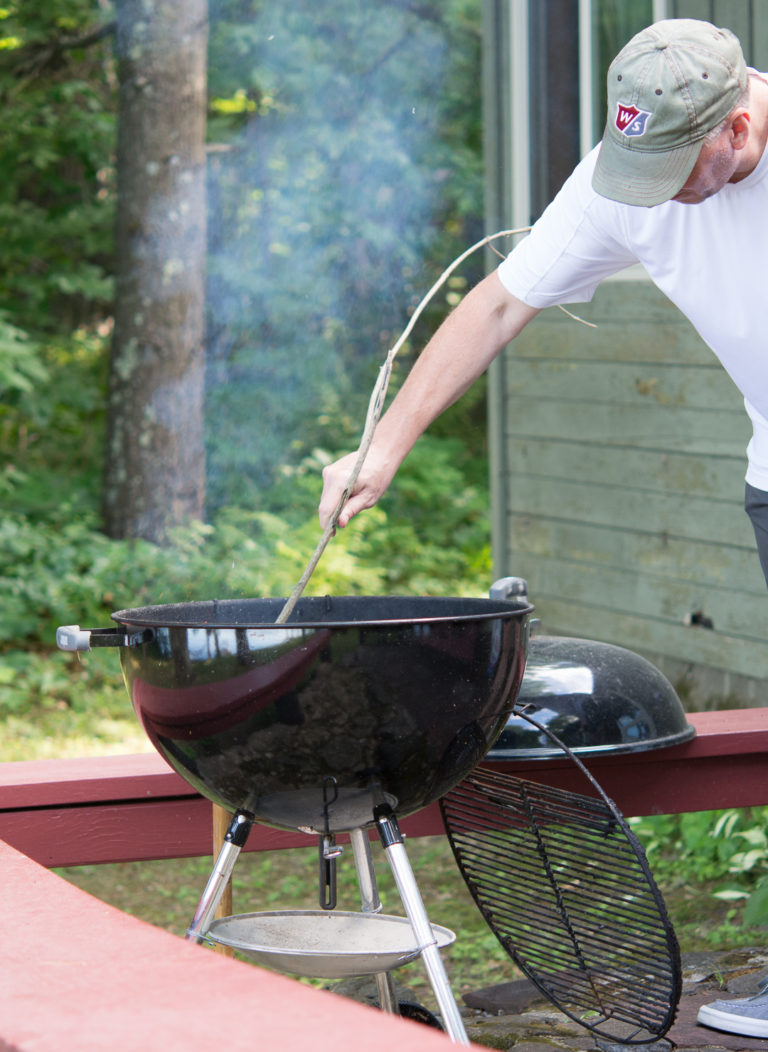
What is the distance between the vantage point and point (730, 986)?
279 centimetres

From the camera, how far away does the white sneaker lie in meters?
2.31

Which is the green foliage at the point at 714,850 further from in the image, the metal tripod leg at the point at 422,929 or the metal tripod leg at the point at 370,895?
the metal tripod leg at the point at 422,929

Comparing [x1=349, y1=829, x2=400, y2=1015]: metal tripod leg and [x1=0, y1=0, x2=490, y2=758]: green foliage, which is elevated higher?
[x1=0, y1=0, x2=490, y2=758]: green foliage

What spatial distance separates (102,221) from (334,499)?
8023 mm

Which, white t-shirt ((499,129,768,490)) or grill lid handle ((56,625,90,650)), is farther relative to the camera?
white t-shirt ((499,129,768,490))

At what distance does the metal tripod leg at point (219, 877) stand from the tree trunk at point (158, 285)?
5825mm

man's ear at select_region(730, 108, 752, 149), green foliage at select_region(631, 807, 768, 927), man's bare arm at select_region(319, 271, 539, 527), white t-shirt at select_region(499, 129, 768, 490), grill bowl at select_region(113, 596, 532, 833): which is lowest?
green foliage at select_region(631, 807, 768, 927)

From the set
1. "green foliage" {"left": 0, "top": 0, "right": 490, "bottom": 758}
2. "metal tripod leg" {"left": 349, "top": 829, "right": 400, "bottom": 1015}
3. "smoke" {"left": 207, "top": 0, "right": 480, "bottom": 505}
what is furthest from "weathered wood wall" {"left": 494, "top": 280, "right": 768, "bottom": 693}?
"smoke" {"left": 207, "top": 0, "right": 480, "bottom": 505}

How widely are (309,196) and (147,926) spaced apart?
9054 millimetres

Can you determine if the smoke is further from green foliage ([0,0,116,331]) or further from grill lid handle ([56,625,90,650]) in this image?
grill lid handle ([56,625,90,650])

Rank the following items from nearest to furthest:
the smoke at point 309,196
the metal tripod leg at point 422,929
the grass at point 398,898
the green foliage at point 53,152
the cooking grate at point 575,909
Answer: the metal tripod leg at point 422,929 → the cooking grate at point 575,909 → the grass at point 398,898 → the green foliage at point 53,152 → the smoke at point 309,196

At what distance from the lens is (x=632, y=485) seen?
532 centimetres

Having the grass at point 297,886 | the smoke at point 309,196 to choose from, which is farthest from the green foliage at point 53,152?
the grass at point 297,886

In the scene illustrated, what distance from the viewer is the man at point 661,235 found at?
1745 mm
